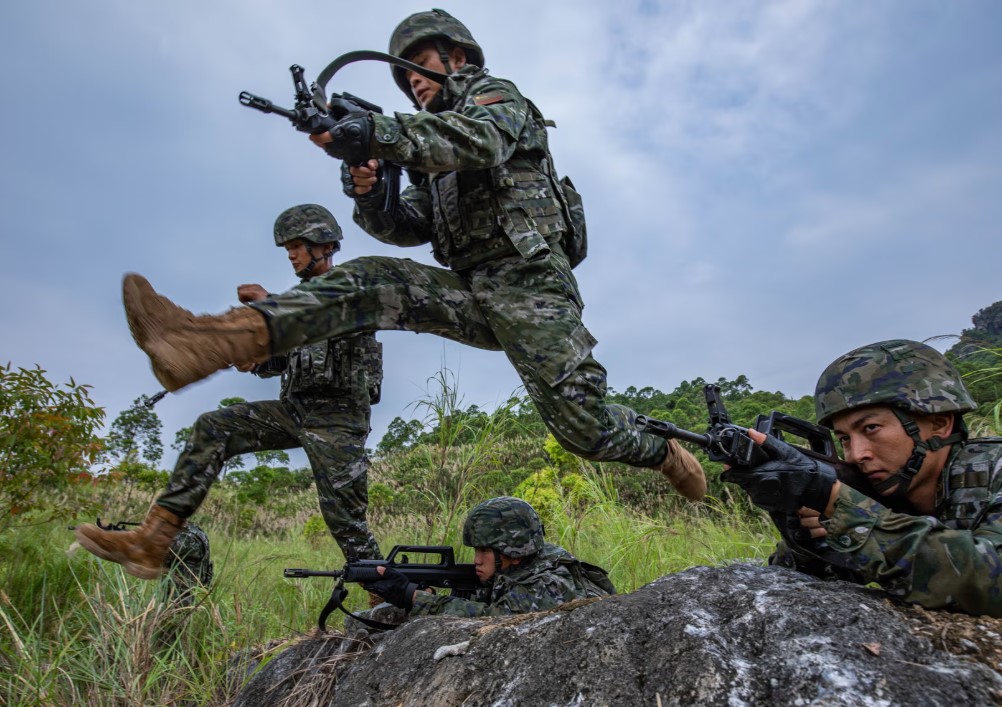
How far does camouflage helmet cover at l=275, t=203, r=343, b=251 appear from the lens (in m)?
4.61

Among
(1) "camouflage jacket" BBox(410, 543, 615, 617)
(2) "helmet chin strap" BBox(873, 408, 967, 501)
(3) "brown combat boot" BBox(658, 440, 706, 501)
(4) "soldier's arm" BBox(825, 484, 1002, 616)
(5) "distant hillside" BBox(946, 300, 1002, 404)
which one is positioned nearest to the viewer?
(4) "soldier's arm" BBox(825, 484, 1002, 616)

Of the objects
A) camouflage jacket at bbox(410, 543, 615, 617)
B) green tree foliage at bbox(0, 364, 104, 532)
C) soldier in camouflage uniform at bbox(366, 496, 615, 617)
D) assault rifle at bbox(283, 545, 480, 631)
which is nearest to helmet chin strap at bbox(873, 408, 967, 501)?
camouflage jacket at bbox(410, 543, 615, 617)

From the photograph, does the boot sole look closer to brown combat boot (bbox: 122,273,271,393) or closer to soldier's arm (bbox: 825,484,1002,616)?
brown combat boot (bbox: 122,273,271,393)

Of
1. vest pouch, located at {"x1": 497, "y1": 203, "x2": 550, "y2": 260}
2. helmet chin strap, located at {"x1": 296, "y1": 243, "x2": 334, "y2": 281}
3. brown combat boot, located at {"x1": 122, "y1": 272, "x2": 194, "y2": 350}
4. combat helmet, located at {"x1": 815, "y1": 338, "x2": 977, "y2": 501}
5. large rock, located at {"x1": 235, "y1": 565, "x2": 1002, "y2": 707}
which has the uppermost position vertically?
helmet chin strap, located at {"x1": 296, "y1": 243, "x2": 334, "y2": 281}

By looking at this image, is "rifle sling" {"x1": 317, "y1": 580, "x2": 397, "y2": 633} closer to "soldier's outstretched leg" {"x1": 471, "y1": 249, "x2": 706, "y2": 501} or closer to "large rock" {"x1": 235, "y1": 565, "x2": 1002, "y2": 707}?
"large rock" {"x1": 235, "y1": 565, "x2": 1002, "y2": 707}

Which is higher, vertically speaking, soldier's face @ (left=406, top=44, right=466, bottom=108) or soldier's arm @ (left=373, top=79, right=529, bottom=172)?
soldier's face @ (left=406, top=44, right=466, bottom=108)

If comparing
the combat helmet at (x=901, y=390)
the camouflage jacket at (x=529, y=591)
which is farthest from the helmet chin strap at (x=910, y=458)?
the camouflage jacket at (x=529, y=591)

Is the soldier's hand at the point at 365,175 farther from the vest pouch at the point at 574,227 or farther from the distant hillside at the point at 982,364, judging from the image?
the distant hillside at the point at 982,364

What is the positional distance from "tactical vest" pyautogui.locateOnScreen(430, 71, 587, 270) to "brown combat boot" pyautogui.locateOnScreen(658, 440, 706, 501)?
3.59 feet

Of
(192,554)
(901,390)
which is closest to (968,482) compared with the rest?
(901,390)

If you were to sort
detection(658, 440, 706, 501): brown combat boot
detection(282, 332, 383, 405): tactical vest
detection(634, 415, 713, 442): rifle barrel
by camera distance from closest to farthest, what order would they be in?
1. detection(634, 415, 713, 442): rifle barrel
2. detection(658, 440, 706, 501): brown combat boot
3. detection(282, 332, 383, 405): tactical vest

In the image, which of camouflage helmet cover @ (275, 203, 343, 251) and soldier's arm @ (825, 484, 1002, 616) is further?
camouflage helmet cover @ (275, 203, 343, 251)

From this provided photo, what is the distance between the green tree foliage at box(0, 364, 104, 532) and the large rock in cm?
329

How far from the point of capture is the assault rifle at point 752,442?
1963 mm
